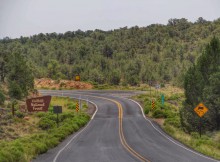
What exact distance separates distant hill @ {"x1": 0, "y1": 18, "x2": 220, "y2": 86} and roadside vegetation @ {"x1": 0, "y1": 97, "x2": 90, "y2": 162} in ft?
181

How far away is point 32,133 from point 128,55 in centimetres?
12034

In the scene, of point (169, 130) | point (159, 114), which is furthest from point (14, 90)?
point (169, 130)

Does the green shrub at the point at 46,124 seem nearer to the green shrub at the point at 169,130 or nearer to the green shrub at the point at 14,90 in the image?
the green shrub at the point at 14,90

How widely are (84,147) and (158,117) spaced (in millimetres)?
20308

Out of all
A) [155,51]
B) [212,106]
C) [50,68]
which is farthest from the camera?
[155,51]

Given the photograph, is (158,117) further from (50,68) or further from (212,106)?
(50,68)

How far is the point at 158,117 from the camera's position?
45781mm

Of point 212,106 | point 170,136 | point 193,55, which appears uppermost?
point 193,55

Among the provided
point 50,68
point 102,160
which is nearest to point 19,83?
point 102,160

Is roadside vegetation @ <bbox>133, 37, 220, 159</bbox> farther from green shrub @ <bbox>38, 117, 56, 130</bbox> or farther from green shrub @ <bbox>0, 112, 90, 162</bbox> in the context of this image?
green shrub @ <bbox>38, 117, 56, 130</bbox>

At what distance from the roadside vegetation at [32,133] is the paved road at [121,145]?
2.16ft

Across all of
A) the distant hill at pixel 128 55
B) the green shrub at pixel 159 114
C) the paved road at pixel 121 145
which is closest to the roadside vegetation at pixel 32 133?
the paved road at pixel 121 145

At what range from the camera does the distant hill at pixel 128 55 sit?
11106 cm

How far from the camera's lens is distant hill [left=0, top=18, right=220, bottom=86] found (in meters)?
111
